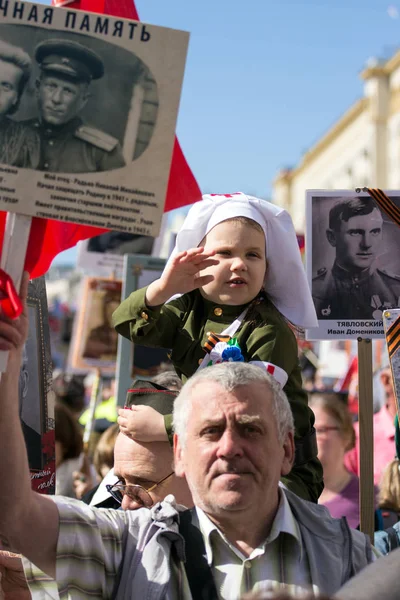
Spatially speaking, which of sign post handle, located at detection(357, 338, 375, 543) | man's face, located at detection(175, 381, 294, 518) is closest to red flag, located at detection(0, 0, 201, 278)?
man's face, located at detection(175, 381, 294, 518)

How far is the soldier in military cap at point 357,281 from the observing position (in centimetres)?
436

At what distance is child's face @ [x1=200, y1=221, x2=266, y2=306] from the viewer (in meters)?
3.67

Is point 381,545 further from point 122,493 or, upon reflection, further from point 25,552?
point 25,552

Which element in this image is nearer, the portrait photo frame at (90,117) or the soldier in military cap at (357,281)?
the portrait photo frame at (90,117)

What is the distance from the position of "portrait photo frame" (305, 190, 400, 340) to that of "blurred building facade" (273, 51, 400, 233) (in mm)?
38706

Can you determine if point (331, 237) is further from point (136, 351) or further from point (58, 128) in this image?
point (136, 351)

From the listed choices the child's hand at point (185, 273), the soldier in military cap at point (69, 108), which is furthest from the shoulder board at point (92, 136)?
the child's hand at point (185, 273)

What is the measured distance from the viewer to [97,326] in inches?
344

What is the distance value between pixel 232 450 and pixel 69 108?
1078 millimetres

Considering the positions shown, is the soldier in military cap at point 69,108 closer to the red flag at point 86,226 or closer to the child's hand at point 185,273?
the red flag at point 86,226

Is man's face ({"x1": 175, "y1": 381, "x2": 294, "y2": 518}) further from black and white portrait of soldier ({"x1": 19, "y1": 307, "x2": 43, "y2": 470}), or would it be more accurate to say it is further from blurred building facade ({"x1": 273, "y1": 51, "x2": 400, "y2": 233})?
blurred building facade ({"x1": 273, "y1": 51, "x2": 400, "y2": 233})

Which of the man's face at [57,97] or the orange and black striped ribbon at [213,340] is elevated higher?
the man's face at [57,97]

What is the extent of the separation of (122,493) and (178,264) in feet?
3.36

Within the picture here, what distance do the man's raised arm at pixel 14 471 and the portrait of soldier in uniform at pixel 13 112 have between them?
363mm
